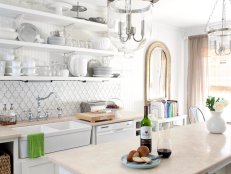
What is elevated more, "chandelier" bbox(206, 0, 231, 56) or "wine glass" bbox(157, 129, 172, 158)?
"chandelier" bbox(206, 0, 231, 56)

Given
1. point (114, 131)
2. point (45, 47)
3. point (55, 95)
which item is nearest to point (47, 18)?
point (45, 47)

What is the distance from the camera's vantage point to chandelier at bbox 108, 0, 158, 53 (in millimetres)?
1428

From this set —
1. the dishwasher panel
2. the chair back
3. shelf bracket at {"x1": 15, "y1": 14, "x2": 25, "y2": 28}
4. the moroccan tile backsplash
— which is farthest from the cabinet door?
the chair back

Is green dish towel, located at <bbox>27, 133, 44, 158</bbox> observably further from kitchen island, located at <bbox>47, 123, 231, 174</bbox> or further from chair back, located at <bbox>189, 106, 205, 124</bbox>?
chair back, located at <bbox>189, 106, 205, 124</bbox>

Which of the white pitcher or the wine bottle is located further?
the white pitcher

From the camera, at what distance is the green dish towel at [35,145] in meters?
2.42

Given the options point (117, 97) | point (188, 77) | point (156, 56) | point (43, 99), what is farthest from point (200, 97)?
point (43, 99)

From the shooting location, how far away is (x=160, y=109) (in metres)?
4.54

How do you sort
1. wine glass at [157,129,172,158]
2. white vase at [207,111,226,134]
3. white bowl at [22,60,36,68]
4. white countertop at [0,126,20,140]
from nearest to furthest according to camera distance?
wine glass at [157,129,172,158] → white countertop at [0,126,20,140] → white vase at [207,111,226,134] → white bowl at [22,60,36,68]

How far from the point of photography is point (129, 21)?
1425 millimetres

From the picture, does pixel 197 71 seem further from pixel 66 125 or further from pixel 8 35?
pixel 8 35

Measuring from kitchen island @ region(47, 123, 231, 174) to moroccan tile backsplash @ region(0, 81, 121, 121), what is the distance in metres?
1.60

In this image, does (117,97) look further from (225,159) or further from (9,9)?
(225,159)

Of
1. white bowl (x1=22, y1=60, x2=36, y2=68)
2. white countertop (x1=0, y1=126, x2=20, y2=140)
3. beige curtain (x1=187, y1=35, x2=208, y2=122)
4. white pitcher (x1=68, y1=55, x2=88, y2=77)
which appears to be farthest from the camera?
beige curtain (x1=187, y1=35, x2=208, y2=122)
